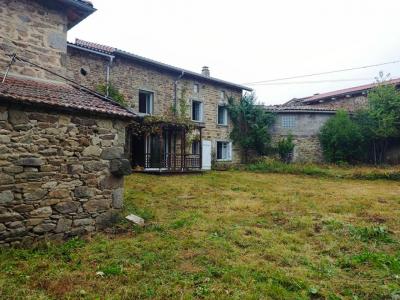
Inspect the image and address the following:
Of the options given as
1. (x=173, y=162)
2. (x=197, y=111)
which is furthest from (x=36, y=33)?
(x=197, y=111)

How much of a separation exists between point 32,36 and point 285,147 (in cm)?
1624

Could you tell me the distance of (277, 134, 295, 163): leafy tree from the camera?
19.9 metres

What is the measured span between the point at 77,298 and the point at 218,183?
9.18 metres

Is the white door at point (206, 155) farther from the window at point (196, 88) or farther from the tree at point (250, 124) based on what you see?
the window at point (196, 88)

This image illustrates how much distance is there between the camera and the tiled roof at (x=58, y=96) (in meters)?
5.00

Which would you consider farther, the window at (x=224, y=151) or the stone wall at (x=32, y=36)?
the window at (x=224, y=151)

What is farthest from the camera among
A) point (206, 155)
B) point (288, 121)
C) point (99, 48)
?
point (288, 121)

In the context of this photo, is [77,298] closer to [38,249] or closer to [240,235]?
[38,249]

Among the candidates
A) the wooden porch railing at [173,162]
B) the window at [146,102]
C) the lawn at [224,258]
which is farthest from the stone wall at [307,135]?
the lawn at [224,258]

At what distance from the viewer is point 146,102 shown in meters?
16.4

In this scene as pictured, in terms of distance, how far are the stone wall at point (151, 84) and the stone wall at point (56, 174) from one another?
800cm

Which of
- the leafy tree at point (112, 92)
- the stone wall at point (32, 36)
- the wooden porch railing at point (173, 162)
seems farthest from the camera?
the wooden porch railing at point (173, 162)

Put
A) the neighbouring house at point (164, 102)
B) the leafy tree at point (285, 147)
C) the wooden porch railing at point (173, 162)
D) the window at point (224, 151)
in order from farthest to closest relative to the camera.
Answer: the window at point (224, 151), the leafy tree at point (285, 147), the wooden porch railing at point (173, 162), the neighbouring house at point (164, 102)

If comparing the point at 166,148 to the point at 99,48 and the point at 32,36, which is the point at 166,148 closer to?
the point at 99,48
